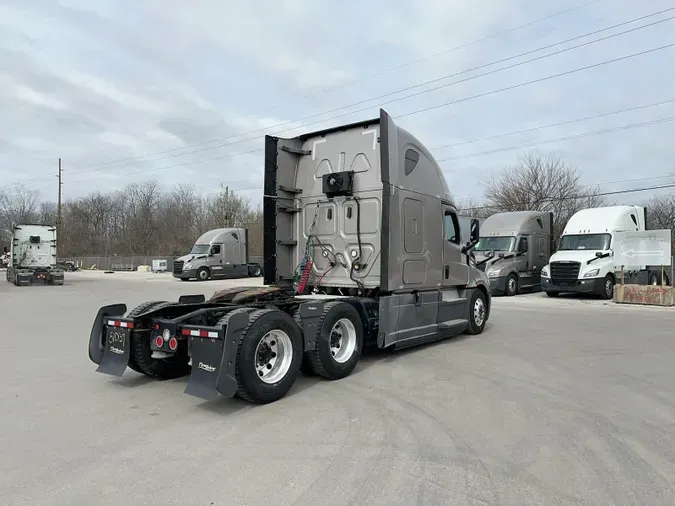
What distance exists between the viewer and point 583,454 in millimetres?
4062

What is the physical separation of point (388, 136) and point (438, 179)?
2.07m

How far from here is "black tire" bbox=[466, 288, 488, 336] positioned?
10.0m

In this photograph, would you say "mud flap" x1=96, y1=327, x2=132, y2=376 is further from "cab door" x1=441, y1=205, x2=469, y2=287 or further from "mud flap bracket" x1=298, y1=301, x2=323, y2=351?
"cab door" x1=441, y1=205, x2=469, y2=287

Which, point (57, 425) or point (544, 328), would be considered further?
point (544, 328)

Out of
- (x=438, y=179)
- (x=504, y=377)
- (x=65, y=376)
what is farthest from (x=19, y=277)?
(x=504, y=377)

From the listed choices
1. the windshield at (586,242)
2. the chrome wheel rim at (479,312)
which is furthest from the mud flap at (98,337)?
the windshield at (586,242)

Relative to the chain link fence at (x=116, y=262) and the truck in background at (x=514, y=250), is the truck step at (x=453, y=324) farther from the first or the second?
the chain link fence at (x=116, y=262)

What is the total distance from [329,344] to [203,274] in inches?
1123

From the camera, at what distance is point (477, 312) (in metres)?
10.2

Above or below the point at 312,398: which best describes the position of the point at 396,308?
above

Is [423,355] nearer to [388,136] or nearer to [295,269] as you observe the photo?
[295,269]

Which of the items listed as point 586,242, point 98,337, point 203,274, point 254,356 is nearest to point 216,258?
point 203,274

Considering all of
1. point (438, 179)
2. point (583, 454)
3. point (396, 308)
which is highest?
point (438, 179)

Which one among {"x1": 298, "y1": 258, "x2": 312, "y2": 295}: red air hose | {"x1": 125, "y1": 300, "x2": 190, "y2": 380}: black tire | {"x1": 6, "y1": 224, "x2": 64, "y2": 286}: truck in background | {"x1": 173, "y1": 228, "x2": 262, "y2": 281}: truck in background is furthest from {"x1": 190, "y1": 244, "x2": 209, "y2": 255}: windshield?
{"x1": 125, "y1": 300, "x2": 190, "y2": 380}: black tire
